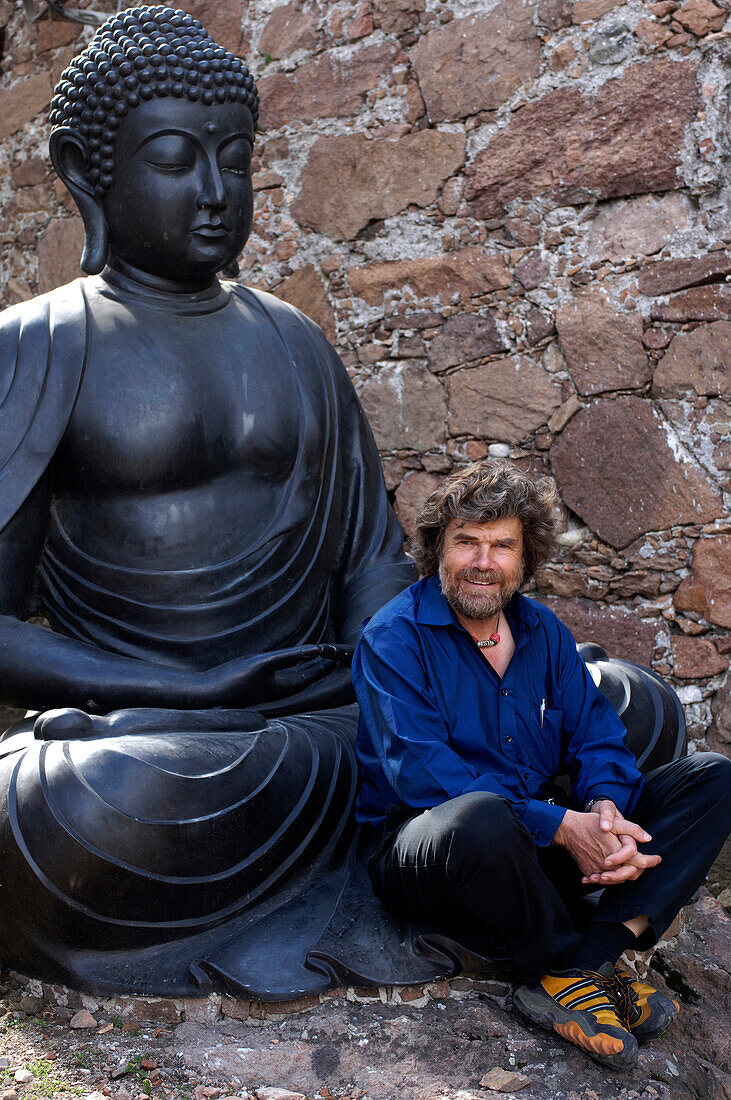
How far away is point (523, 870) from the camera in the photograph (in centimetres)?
198

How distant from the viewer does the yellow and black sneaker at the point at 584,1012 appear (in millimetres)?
1968

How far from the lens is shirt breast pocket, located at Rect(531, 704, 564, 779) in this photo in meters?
2.33

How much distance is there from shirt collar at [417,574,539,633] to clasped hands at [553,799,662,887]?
45 centimetres

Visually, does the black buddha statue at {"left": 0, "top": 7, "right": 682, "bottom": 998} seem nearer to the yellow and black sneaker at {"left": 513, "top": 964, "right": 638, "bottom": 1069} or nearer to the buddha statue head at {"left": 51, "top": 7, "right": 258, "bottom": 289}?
the buddha statue head at {"left": 51, "top": 7, "right": 258, "bottom": 289}

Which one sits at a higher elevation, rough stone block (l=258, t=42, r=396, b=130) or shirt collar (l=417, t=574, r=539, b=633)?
rough stone block (l=258, t=42, r=396, b=130)

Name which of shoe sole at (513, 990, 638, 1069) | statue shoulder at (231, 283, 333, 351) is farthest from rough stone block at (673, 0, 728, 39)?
shoe sole at (513, 990, 638, 1069)

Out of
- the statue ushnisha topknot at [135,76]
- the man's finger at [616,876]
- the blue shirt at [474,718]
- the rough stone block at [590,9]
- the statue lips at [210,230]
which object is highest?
the rough stone block at [590,9]

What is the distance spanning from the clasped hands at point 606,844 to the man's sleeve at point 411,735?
37 mm

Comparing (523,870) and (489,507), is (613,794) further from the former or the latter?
(489,507)

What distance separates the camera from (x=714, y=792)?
7.15 feet

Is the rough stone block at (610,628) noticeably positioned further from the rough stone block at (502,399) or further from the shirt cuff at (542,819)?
the shirt cuff at (542,819)

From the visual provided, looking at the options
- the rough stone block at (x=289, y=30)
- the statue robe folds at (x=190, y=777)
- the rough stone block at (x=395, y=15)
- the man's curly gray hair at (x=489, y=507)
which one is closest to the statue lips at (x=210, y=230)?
the statue robe folds at (x=190, y=777)

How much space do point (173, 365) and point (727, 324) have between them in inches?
75.7

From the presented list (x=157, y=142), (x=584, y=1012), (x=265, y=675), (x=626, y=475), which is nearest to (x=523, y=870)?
(x=584, y=1012)
